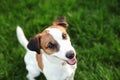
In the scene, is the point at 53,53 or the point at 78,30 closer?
the point at 53,53

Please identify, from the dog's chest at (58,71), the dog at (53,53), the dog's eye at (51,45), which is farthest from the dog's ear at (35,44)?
the dog's chest at (58,71)

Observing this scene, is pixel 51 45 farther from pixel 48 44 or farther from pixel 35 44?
pixel 35 44

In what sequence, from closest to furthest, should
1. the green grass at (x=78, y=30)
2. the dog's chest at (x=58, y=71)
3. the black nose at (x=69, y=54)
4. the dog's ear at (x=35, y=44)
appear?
1. the black nose at (x=69, y=54)
2. the dog's ear at (x=35, y=44)
3. the dog's chest at (x=58, y=71)
4. the green grass at (x=78, y=30)

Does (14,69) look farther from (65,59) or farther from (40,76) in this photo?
(65,59)

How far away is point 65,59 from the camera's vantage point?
10.3 feet

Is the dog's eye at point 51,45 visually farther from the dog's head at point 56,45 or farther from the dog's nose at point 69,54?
the dog's nose at point 69,54

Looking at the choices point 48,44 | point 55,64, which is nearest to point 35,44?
point 48,44

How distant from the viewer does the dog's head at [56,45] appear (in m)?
3.09

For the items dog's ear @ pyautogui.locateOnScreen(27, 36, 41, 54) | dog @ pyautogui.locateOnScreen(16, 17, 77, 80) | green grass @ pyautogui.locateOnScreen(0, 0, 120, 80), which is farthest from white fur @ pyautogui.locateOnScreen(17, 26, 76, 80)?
green grass @ pyautogui.locateOnScreen(0, 0, 120, 80)

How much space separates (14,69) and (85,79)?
905 mm

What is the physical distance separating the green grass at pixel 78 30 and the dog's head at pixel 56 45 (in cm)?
81

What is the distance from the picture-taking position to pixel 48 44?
314 cm

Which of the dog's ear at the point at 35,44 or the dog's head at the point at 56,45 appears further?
the dog's ear at the point at 35,44

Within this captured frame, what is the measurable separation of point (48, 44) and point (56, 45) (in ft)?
0.26
